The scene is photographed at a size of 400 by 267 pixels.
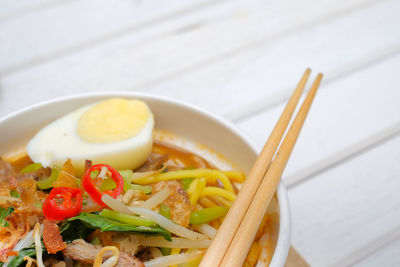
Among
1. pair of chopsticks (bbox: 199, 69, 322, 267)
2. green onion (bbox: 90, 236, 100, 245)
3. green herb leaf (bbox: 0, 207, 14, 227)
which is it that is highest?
pair of chopsticks (bbox: 199, 69, 322, 267)

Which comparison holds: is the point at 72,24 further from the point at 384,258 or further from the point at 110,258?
the point at 384,258

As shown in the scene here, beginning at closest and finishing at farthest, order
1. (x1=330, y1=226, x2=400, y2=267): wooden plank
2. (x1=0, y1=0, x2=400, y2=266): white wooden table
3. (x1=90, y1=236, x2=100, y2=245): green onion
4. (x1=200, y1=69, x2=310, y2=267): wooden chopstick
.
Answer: (x1=200, y1=69, x2=310, y2=267): wooden chopstick → (x1=90, y1=236, x2=100, y2=245): green onion → (x1=330, y1=226, x2=400, y2=267): wooden plank → (x1=0, y1=0, x2=400, y2=266): white wooden table

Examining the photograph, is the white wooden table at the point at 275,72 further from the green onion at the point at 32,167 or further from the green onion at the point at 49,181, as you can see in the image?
the green onion at the point at 49,181

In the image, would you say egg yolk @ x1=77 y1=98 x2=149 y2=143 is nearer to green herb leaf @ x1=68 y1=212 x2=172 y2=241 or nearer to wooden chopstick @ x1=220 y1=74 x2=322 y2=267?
green herb leaf @ x1=68 y1=212 x2=172 y2=241

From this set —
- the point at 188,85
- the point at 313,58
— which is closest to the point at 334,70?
the point at 313,58

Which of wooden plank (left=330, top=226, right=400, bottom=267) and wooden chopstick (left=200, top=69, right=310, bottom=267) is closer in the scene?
wooden chopstick (left=200, top=69, right=310, bottom=267)

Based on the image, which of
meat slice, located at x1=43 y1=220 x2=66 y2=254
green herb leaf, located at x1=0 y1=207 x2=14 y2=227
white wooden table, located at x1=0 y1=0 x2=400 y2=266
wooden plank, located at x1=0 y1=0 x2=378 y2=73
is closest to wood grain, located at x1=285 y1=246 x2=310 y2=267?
white wooden table, located at x1=0 y1=0 x2=400 y2=266

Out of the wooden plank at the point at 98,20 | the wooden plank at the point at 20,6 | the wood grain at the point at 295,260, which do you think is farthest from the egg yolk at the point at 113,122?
the wooden plank at the point at 20,6

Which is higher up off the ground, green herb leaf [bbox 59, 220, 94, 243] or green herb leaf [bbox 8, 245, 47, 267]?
green herb leaf [bbox 59, 220, 94, 243]

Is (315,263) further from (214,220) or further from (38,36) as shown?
(38,36)
